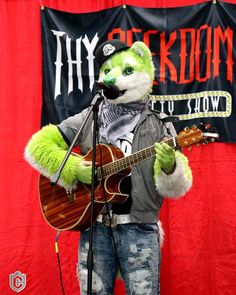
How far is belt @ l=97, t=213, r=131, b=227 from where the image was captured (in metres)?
1.85

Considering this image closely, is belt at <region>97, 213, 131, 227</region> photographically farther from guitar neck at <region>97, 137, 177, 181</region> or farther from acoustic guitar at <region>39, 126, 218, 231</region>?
guitar neck at <region>97, 137, 177, 181</region>

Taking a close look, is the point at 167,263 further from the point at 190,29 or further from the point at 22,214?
the point at 190,29

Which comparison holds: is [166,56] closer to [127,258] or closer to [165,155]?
[165,155]

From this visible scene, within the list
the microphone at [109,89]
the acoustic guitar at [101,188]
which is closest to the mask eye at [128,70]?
the microphone at [109,89]

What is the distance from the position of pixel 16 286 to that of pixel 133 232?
1.37m

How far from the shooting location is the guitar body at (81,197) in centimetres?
181

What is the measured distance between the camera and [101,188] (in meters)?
1.81

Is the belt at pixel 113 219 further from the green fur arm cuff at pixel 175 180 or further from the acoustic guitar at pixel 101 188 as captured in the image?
the green fur arm cuff at pixel 175 180

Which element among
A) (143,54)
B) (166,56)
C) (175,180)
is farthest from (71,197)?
(166,56)

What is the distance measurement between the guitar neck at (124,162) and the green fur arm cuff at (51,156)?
0.14 meters

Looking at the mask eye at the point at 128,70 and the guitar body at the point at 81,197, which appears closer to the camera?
the guitar body at the point at 81,197

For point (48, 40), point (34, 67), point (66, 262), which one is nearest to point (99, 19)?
point (48, 40)

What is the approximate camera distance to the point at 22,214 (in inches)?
111

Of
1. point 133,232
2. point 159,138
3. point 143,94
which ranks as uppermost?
point 143,94
